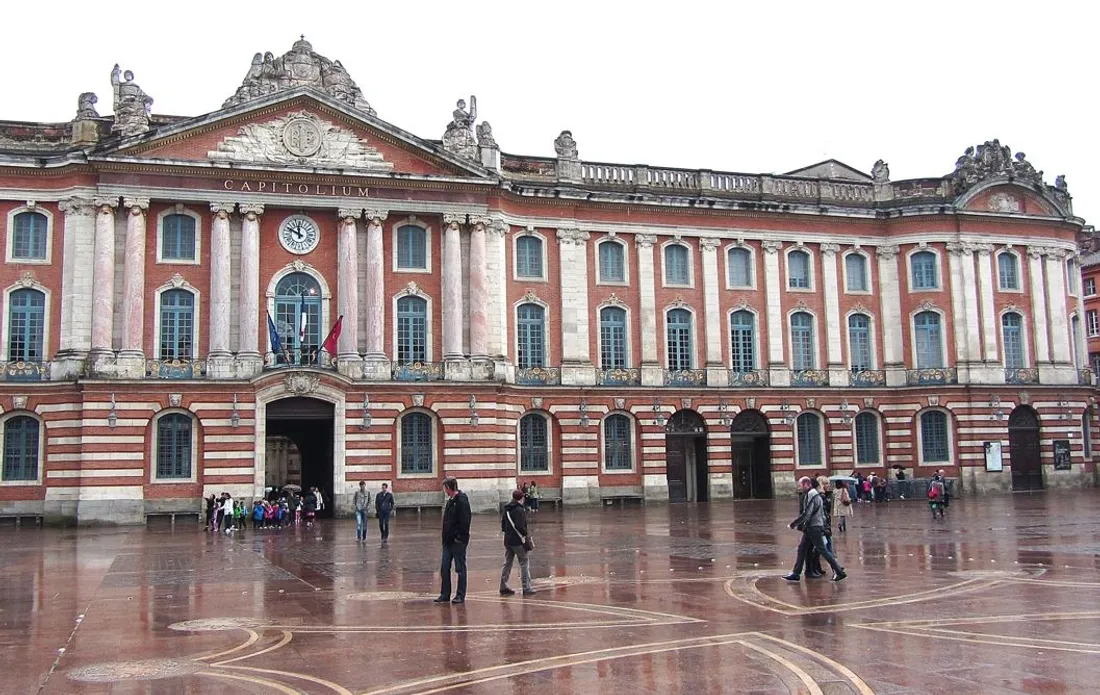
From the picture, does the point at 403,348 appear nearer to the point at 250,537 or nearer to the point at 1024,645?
the point at 250,537

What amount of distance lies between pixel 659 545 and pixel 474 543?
5.23 metres

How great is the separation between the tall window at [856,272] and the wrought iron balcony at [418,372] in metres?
21.8

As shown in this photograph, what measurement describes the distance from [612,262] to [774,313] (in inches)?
330

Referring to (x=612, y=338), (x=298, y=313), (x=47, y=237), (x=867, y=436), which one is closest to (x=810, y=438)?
(x=867, y=436)

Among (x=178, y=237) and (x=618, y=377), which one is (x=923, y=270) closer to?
(x=618, y=377)

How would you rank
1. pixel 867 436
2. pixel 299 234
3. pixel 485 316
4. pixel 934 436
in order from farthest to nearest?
pixel 867 436
pixel 934 436
pixel 485 316
pixel 299 234

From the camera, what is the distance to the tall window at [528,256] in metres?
49.1

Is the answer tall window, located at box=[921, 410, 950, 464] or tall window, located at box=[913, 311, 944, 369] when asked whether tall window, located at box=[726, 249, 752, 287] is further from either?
tall window, located at box=[921, 410, 950, 464]

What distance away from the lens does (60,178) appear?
141 ft

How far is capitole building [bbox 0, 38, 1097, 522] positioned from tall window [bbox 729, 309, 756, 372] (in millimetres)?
146

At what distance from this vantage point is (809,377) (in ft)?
174

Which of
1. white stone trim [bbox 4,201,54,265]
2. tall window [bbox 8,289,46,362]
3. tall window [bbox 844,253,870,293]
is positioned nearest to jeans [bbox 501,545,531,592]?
tall window [bbox 8,289,46,362]

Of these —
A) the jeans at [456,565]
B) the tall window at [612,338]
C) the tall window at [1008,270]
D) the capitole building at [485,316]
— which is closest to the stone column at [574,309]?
the capitole building at [485,316]

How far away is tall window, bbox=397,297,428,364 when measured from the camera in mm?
45656
